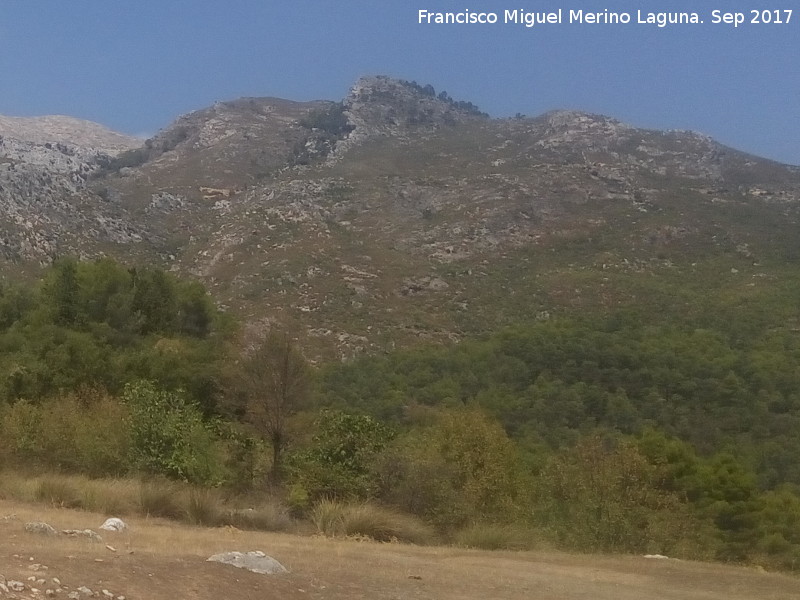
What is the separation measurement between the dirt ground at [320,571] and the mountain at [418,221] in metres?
32.9

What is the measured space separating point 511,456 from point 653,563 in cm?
990

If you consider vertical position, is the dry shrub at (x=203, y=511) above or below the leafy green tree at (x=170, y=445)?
below

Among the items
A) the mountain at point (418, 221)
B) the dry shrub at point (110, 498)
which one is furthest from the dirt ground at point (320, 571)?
the mountain at point (418, 221)

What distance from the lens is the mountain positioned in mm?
56875

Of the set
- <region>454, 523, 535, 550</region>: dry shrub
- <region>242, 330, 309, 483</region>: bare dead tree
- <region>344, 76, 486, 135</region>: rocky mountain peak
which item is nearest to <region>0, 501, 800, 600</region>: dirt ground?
<region>454, 523, 535, 550</region>: dry shrub

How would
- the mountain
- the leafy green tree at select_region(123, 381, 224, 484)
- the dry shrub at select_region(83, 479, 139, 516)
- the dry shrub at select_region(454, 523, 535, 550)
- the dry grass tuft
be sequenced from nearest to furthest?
the dry shrub at select_region(83, 479, 139, 516) < the dry grass tuft < the dry shrub at select_region(454, 523, 535, 550) < the leafy green tree at select_region(123, 381, 224, 484) < the mountain

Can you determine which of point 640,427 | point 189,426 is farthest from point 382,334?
point 189,426

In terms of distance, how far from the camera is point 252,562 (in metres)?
8.57

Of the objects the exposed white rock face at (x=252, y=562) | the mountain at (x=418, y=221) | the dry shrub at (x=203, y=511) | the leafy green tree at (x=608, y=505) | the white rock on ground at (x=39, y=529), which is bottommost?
the leafy green tree at (x=608, y=505)

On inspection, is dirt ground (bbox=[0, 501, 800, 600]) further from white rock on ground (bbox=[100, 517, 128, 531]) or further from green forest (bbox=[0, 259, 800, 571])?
green forest (bbox=[0, 259, 800, 571])

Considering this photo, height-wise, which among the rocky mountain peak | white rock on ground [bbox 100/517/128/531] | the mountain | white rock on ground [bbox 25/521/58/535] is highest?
the rocky mountain peak

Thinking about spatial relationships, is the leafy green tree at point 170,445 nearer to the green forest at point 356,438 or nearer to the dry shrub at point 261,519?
the green forest at point 356,438

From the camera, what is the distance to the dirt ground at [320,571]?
6910mm

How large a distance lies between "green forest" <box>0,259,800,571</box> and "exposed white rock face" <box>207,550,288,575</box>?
6.17m
